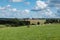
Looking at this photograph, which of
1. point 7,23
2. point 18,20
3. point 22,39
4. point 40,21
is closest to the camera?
point 22,39

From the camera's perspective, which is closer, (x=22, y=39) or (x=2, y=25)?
(x=22, y=39)

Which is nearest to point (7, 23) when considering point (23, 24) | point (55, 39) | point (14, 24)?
point (14, 24)

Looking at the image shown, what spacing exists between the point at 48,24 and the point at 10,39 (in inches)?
509

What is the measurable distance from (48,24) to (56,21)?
11.5 ft

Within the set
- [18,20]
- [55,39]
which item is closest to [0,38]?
[55,39]

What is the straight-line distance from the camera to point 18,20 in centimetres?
2822

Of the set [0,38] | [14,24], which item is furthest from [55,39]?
[14,24]

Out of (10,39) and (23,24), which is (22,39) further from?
(23,24)

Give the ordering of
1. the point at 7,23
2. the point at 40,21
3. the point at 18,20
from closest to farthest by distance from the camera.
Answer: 1. the point at 7,23
2. the point at 18,20
3. the point at 40,21

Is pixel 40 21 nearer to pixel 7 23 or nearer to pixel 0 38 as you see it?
pixel 7 23

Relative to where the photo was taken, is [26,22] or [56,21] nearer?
[26,22]

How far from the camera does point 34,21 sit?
29.1 meters

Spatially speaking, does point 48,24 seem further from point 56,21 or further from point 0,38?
point 0,38

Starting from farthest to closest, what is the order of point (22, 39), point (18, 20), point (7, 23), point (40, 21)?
point (40, 21) < point (18, 20) < point (7, 23) < point (22, 39)
